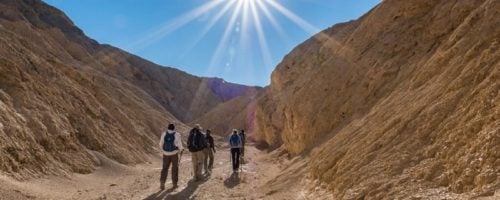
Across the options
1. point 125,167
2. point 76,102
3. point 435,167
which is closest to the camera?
point 435,167

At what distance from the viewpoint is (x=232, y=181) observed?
13484 millimetres

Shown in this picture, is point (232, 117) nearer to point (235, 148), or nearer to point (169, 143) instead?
point (235, 148)

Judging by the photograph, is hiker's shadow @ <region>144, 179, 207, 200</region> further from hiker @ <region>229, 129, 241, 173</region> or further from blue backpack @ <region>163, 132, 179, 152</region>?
hiker @ <region>229, 129, 241, 173</region>

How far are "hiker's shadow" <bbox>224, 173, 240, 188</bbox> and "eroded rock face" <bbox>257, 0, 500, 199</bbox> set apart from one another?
8.00ft

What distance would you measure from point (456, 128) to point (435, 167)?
1.02 metres

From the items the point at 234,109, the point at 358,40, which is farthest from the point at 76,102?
the point at 234,109

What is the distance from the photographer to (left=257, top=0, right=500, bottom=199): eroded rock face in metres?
6.74

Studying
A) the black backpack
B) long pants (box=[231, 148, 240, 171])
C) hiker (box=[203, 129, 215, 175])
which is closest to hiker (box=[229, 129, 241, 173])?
long pants (box=[231, 148, 240, 171])

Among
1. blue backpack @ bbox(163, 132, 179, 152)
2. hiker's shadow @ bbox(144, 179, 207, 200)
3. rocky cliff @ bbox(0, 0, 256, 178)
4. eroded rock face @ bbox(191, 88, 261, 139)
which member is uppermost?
eroded rock face @ bbox(191, 88, 261, 139)

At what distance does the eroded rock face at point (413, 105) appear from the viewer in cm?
674

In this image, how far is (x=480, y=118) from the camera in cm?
704

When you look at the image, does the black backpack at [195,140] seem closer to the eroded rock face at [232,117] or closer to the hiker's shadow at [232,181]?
the hiker's shadow at [232,181]

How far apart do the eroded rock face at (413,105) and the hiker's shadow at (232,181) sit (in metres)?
2.44

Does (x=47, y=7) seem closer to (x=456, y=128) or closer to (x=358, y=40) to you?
(x=358, y=40)
